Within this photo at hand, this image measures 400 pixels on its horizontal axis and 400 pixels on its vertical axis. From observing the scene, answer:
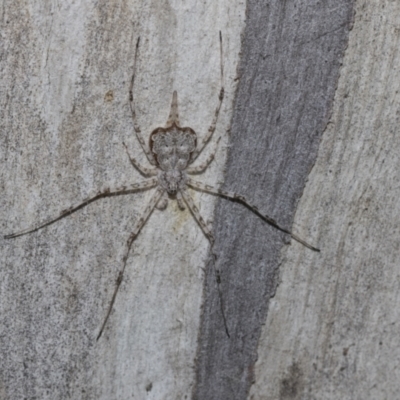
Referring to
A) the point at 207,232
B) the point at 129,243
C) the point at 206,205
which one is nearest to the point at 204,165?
the point at 206,205

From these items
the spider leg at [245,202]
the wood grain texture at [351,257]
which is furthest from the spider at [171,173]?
the wood grain texture at [351,257]

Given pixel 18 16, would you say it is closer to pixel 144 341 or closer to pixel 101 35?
pixel 101 35

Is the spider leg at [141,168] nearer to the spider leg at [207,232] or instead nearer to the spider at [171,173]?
the spider at [171,173]

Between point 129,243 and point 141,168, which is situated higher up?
point 141,168

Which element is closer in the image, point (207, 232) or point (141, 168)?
point (207, 232)

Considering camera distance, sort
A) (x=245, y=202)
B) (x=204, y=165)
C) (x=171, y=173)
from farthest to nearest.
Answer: (x=171, y=173)
(x=204, y=165)
(x=245, y=202)

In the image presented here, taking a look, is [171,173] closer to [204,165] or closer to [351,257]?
[204,165]

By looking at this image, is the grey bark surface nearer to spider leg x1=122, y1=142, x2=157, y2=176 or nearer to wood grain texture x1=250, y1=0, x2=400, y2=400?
wood grain texture x1=250, y1=0, x2=400, y2=400
